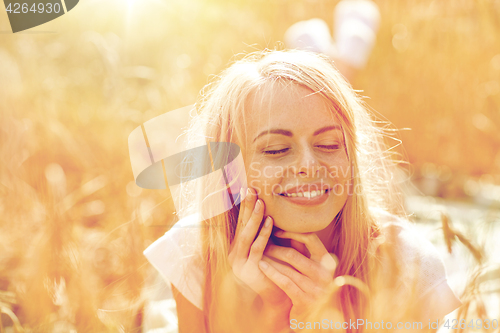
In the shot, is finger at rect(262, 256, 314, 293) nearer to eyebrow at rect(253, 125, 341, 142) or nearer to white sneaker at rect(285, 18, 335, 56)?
eyebrow at rect(253, 125, 341, 142)

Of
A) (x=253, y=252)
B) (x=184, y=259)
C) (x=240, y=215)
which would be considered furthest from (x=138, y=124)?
(x=253, y=252)

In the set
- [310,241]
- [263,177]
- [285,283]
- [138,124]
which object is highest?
[138,124]

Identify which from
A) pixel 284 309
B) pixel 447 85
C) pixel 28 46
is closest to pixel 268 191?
pixel 284 309

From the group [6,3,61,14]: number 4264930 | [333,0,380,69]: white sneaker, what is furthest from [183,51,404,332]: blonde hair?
[333,0,380,69]: white sneaker

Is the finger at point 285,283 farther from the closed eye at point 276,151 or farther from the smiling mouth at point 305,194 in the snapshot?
the closed eye at point 276,151

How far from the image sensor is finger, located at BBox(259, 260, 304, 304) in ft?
3.56

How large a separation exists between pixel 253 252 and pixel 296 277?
16 centimetres

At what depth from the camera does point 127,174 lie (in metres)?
1.63

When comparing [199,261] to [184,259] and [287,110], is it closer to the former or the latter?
[184,259]

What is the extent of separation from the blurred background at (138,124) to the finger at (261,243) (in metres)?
0.34

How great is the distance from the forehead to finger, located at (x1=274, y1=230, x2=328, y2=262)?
0.33 metres

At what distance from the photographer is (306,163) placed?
A: 0.95 meters

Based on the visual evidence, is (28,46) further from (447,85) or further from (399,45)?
(447,85)

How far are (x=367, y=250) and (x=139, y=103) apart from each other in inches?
56.1
